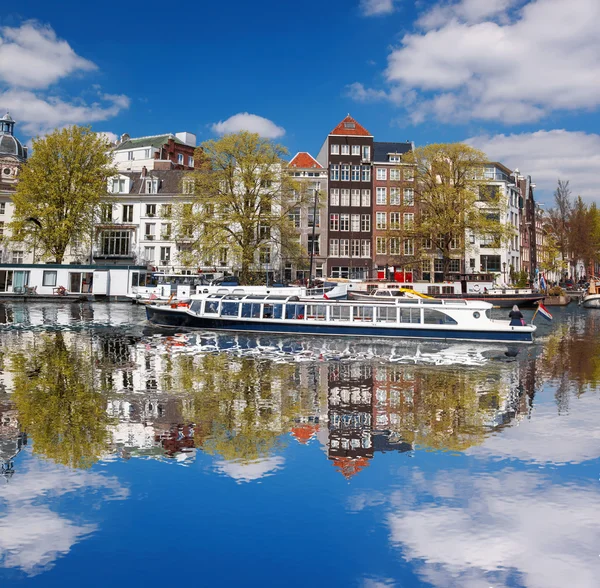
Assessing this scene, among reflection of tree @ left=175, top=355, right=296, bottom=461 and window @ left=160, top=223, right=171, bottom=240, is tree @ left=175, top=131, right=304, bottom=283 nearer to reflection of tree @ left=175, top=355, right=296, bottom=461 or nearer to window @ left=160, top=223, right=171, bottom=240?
window @ left=160, top=223, right=171, bottom=240

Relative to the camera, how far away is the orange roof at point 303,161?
264 feet

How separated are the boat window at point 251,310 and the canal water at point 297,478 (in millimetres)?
13373

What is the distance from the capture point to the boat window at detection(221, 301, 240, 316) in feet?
115

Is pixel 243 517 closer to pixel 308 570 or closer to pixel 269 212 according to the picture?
pixel 308 570

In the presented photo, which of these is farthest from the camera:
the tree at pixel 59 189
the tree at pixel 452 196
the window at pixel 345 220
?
the window at pixel 345 220

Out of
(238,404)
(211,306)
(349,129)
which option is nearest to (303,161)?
(349,129)

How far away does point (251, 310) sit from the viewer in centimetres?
3484

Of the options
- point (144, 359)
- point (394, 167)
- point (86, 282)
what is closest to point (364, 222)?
point (394, 167)

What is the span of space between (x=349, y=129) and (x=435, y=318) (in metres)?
53.8

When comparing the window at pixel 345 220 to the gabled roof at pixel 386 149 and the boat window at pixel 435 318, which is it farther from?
the boat window at pixel 435 318

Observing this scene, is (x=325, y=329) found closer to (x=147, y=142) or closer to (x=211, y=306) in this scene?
(x=211, y=306)

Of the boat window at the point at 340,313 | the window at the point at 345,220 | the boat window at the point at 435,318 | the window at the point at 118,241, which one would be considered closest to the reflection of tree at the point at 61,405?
the boat window at the point at 340,313

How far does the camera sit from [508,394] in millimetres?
18000

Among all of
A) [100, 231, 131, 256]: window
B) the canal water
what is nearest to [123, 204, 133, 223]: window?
[100, 231, 131, 256]: window
